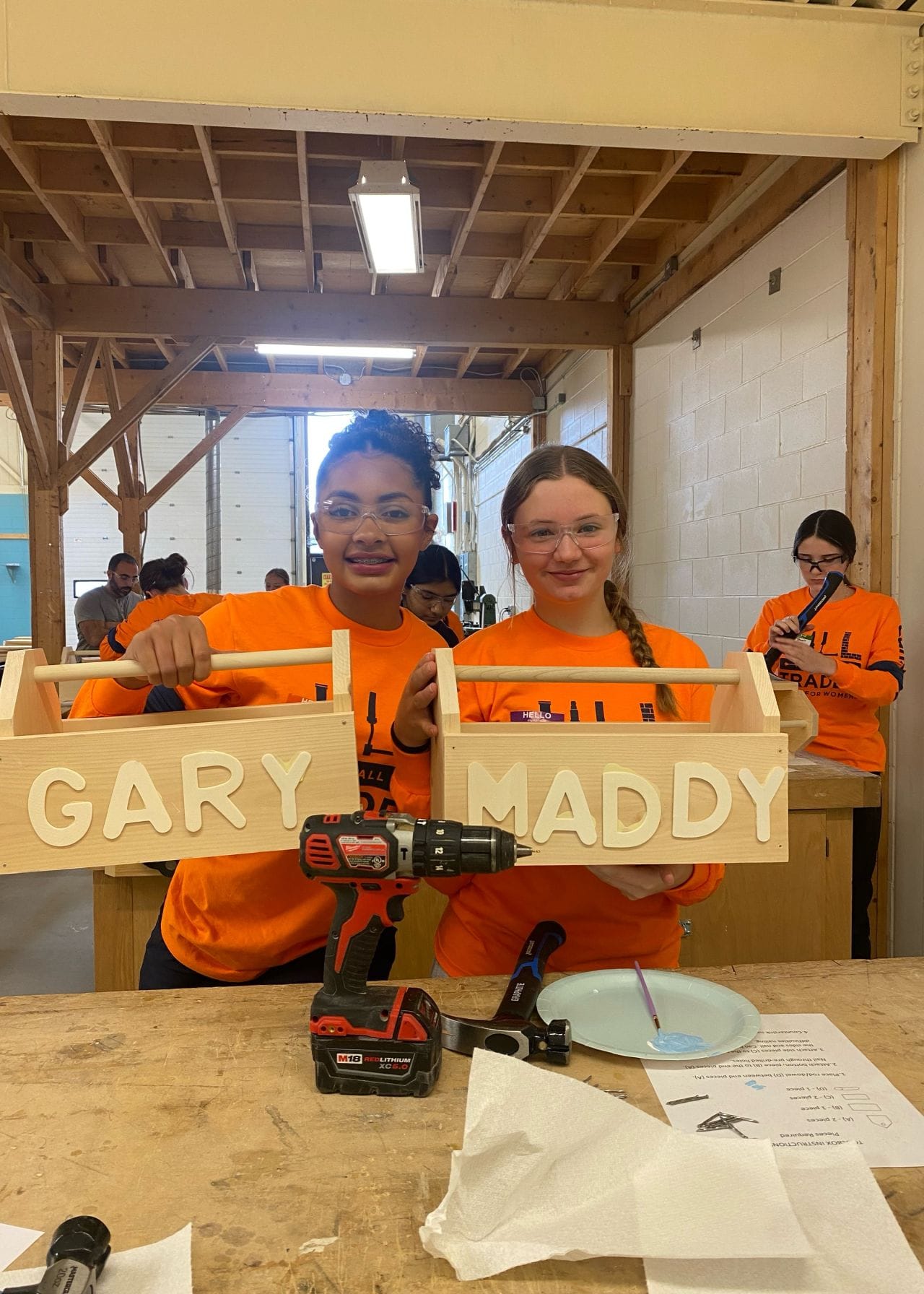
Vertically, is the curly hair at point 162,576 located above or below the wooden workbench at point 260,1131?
above

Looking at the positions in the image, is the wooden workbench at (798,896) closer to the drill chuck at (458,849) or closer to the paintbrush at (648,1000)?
the paintbrush at (648,1000)

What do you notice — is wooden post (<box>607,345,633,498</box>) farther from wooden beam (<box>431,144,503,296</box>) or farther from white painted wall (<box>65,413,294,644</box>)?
white painted wall (<box>65,413,294,644</box>)

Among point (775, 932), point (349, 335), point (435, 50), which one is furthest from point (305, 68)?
point (349, 335)

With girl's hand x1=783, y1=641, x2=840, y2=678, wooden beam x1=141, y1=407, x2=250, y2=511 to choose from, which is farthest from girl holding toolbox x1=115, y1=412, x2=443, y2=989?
wooden beam x1=141, y1=407, x2=250, y2=511

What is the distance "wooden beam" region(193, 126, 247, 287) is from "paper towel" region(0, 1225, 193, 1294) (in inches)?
161

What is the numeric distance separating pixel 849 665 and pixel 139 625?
2.32 m

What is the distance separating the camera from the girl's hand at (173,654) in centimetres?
111

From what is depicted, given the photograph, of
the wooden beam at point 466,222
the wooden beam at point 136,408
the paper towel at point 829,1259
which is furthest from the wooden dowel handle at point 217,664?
the wooden beam at point 136,408

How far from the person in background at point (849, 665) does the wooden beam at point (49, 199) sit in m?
4.04

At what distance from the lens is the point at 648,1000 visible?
111 cm

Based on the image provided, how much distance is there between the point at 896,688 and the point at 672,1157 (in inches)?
89.4

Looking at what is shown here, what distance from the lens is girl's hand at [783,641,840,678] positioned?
8.53ft

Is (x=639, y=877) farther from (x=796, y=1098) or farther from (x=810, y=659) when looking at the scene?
(x=810, y=659)

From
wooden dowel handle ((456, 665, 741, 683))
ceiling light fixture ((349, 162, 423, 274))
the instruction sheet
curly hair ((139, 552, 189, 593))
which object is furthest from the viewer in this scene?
curly hair ((139, 552, 189, 593))
